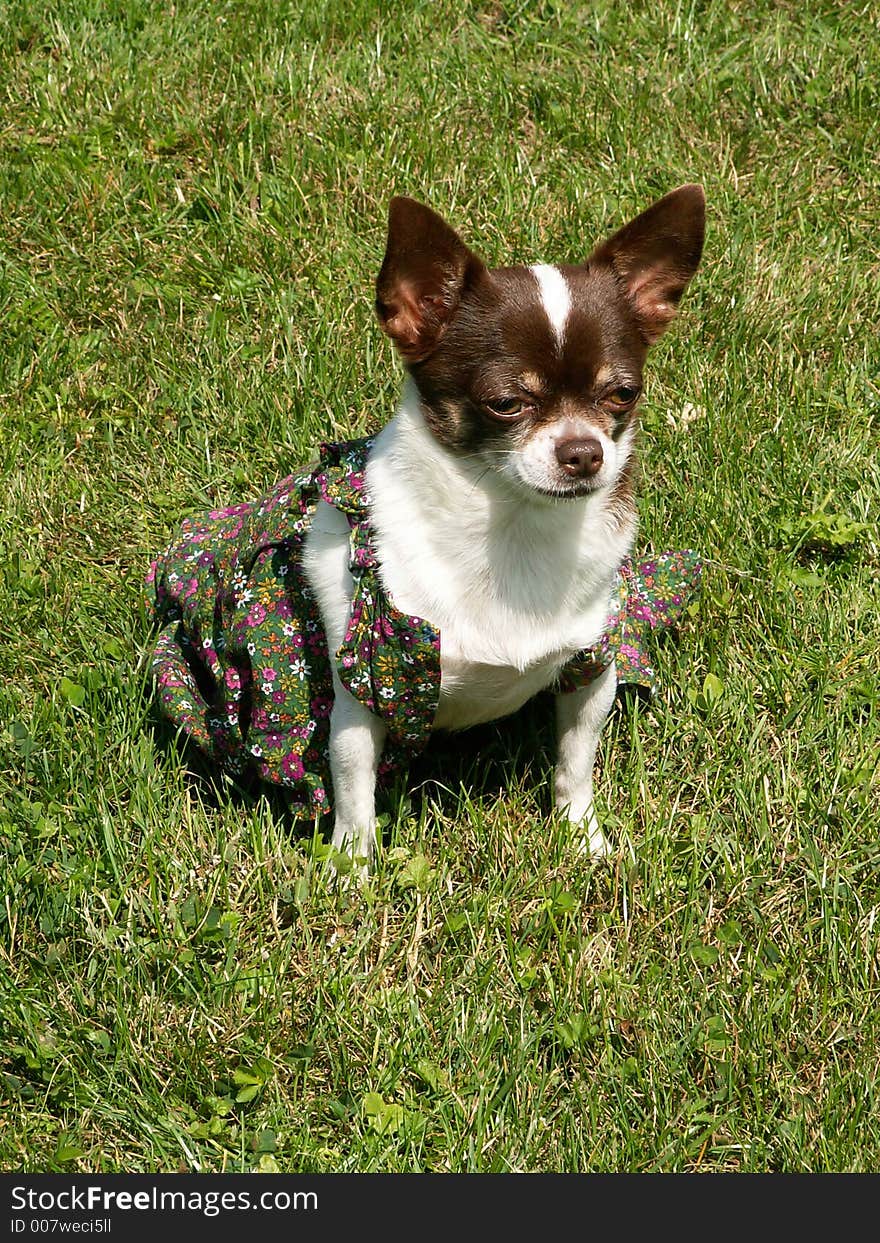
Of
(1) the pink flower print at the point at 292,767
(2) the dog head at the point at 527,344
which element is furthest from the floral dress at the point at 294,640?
(2) the dog head at the point at 527,344

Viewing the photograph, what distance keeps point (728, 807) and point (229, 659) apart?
122 centimetres

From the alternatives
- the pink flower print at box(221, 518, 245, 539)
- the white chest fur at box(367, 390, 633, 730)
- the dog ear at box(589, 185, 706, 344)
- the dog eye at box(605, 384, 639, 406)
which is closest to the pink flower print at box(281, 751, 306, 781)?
the white chest fur at box(367, 390, 633, 730)

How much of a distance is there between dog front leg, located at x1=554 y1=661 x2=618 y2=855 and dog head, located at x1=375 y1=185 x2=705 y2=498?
603 millimetres

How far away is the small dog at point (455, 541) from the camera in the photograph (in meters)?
2.78

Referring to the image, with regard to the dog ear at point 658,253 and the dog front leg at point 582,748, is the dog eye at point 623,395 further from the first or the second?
the dog front leg at point 582,748

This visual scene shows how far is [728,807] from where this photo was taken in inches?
133

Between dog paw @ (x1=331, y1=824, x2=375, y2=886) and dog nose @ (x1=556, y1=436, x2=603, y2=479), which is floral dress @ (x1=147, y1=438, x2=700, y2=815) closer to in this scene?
dog paw @ (x1=331, y1=824, x2=375, y2=886)

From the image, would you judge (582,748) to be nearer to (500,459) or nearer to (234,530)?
(500,459)

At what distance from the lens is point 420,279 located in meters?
2.82

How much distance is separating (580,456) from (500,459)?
0.60 feet

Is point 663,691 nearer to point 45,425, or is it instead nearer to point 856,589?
point 856,589

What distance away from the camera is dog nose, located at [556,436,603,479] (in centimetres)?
272

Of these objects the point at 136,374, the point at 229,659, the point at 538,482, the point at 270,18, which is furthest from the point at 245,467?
the point at 270,18

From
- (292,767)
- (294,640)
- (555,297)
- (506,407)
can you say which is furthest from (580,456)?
(292,767)
